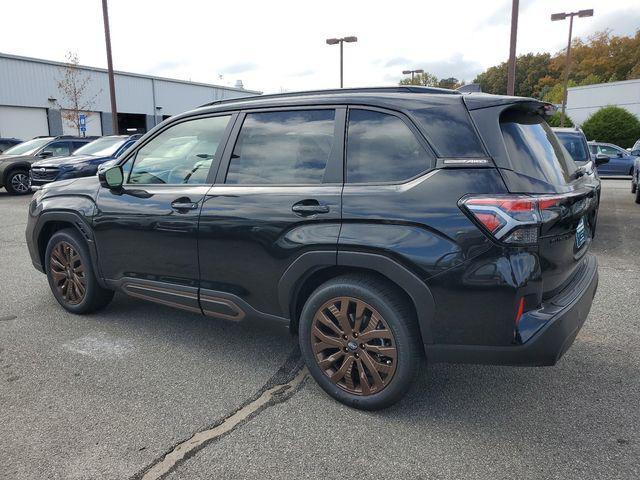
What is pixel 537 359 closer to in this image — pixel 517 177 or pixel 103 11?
pixel 517 177

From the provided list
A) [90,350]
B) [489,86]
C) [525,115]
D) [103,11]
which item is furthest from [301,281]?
[489,86]

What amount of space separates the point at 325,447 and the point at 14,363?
2.39 m

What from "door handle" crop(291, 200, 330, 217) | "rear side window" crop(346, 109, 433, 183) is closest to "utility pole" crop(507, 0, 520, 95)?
"rear side window" crop(346, 109, 433, 183)

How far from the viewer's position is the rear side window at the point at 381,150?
8.71 ft

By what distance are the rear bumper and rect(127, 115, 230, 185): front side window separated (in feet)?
6.49

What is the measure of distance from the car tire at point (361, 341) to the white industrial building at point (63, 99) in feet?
108

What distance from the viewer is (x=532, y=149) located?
8.66ft

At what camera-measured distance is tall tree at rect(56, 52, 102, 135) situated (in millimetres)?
28516

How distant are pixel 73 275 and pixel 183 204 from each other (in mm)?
1610

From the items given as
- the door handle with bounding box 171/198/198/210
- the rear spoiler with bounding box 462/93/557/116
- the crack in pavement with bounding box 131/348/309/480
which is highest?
the rear spoiler with bounding box 462/93/557/116

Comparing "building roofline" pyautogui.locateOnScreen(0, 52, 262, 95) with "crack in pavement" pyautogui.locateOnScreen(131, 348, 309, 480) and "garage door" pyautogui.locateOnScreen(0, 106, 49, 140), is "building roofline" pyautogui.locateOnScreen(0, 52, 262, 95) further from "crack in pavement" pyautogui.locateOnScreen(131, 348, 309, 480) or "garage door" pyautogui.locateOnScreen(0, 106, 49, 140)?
"crack in pavement" pyautogui.locateOnScreen(131, 348, 309, 480)

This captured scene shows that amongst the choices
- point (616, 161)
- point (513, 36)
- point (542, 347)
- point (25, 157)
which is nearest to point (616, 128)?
point (616, 161)

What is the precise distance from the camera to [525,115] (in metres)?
2.78

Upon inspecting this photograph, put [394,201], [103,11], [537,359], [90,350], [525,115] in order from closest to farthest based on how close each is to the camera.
Result: [537,359] → [394,201] → [525,115] → [90,350] → [103,11]
